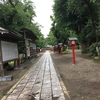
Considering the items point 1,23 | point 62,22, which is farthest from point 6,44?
point 62,22

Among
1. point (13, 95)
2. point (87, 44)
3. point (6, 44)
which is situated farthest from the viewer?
point (87, 44)

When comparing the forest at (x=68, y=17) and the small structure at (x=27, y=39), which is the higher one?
the forest at (x=68, y=17)

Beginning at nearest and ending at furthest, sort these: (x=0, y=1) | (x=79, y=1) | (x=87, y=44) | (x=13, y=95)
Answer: (x=13, y=95)
(x=0, y=1)
(x=79, y=1)
(x=87, y=44)

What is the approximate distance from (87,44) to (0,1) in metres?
14.7

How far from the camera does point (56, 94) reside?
419cm

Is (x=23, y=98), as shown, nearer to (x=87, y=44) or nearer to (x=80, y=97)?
(x=80, y=97)

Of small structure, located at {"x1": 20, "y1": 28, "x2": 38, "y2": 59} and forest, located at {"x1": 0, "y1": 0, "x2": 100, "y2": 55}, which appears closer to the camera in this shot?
forest, located at {"x1": 0, "y1": 0, "x2": 100, "y2": 55}

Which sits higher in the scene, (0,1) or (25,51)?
(0,1)

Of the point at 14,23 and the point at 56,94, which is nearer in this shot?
the point at 56,94

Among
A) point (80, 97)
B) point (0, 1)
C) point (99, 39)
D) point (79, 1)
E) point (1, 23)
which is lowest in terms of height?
point (80, 97)

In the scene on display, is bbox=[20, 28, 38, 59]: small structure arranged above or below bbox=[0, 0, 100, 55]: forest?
below

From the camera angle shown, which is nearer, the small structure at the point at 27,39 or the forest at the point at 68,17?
the forest at the point at 68,17

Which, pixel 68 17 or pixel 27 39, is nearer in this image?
pixel 27 39

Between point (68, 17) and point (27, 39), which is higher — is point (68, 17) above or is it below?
above
